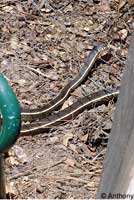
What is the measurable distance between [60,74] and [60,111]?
1.73ft

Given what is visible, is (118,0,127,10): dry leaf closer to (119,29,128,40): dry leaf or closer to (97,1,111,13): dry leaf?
(97,1,111,13): dry leaf

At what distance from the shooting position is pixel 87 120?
129 inches

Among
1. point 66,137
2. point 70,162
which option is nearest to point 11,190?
point 70,162

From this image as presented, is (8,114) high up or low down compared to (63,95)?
up

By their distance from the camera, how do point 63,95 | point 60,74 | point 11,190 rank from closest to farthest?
point 11,190, point 63,95, point 60,74

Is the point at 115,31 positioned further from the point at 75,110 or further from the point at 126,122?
the point at 126,122

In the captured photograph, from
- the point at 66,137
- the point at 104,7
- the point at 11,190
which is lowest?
the point at 11,190

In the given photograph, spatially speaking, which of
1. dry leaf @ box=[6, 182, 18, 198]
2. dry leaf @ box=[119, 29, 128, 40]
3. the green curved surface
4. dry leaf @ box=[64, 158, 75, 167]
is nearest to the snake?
dry leaf @ box=[64, 158, 75, 167]

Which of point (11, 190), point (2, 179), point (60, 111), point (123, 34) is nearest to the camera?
point (2, 179)

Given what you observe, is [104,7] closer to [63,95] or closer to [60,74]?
[60,74]

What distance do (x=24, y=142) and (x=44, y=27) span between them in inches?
61.5

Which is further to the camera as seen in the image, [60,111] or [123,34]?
[123,34]

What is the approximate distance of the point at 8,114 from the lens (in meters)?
1.36

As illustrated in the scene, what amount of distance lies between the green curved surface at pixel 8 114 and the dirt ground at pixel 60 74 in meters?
1.31
